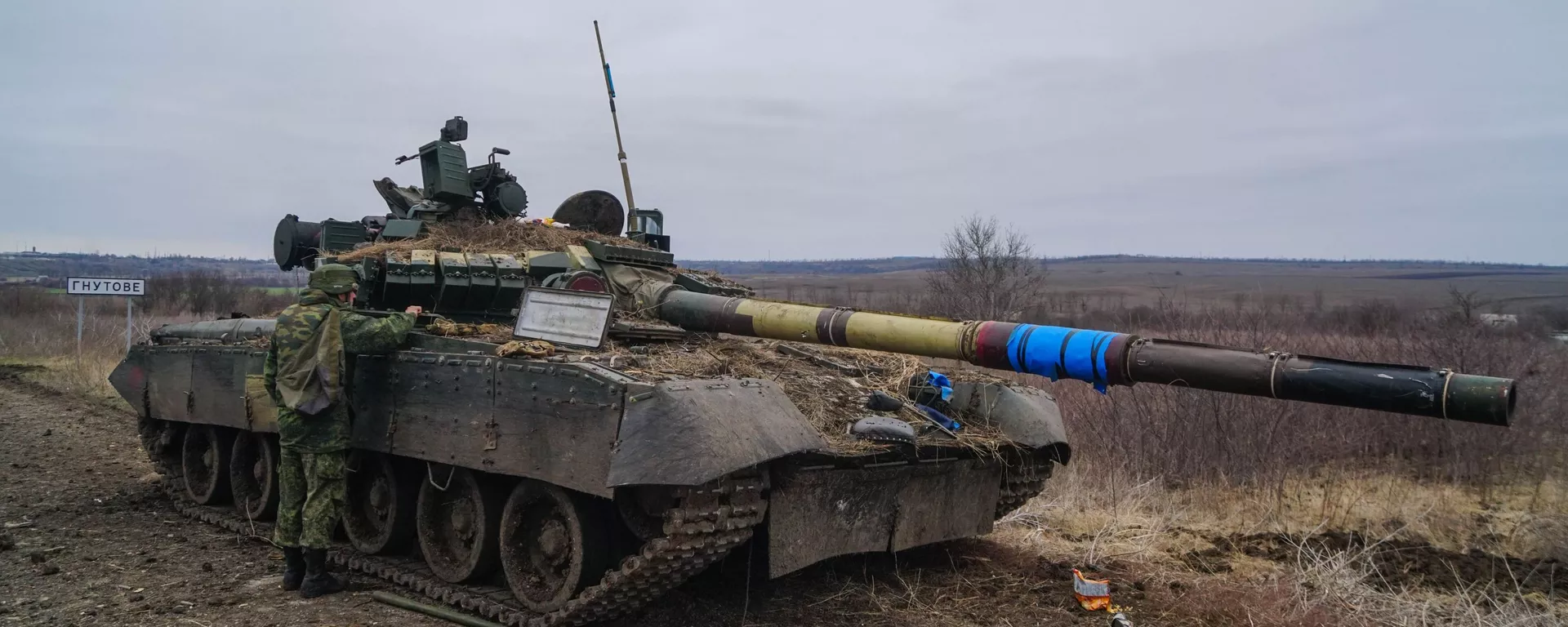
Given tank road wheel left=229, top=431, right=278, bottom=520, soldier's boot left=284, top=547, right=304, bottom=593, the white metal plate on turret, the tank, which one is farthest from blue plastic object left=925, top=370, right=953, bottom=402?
tank road wheel left=229, top=431, right=278, bottom=520

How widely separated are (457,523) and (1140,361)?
4448 millimetres

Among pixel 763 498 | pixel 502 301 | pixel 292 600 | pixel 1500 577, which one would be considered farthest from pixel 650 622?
pixel 1500 577

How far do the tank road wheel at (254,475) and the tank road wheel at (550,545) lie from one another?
119 inches

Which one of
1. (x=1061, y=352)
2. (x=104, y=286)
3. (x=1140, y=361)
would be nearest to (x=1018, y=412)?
(x=1061, y=352)

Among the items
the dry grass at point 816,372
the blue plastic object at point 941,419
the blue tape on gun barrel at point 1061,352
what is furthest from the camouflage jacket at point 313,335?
the blue tape on gun barrel at point 1061,352

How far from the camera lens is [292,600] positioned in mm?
6742

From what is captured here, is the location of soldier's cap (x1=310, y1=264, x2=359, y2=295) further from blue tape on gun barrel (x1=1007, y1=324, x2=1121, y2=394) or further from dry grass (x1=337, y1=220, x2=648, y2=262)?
blue tape on gun barrel (x1=1007, y1=324, x2=1121, y2=394)

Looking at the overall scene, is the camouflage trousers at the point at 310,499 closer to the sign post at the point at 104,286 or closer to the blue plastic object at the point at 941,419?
the blue plastic object at the point at 941,419

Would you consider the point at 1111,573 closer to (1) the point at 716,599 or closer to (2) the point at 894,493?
(2) the point at 894,493

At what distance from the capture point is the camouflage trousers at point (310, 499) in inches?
272

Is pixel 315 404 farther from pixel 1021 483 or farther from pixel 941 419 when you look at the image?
pixel 1021 483

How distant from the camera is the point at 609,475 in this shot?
209 inches

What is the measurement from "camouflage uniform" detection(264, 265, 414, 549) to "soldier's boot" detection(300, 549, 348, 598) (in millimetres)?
80

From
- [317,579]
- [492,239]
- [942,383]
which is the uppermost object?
[492,239]
